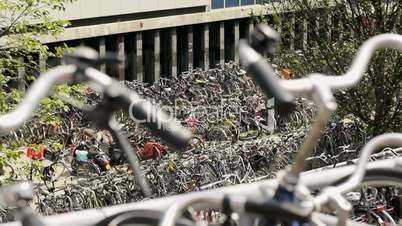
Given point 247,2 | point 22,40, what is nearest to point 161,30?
point 247,2

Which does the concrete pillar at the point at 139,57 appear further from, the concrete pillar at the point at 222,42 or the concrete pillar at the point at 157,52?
the concrete pillar at the point at 222,42

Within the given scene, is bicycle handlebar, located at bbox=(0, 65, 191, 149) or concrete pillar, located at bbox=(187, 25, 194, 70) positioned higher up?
bicycle handlebar, located at bbox=(0, 65, 191, 149)

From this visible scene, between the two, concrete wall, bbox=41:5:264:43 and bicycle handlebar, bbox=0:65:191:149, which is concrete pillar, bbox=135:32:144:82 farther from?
bicycle handlebar, bbox=0:65:191:149

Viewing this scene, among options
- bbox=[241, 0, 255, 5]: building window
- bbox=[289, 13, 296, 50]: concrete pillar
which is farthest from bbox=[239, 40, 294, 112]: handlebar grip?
bbox=[241, 0, 255, 5]: building window

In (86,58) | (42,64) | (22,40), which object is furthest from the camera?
(42,64)

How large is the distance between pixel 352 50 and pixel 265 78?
457 inches

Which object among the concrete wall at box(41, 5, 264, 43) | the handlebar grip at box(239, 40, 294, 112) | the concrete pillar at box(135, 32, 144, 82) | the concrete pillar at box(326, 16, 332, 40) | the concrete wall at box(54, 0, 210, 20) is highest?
the handlebar grip at box(239, 40, 294, 112)

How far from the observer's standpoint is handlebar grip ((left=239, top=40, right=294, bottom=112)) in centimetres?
192

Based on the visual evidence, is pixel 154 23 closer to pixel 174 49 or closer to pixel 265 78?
pixel 174 49

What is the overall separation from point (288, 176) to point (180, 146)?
0.39m

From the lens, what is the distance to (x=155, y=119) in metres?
1.99

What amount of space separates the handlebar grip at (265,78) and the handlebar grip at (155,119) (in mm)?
208

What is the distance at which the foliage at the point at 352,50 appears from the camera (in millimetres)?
12727

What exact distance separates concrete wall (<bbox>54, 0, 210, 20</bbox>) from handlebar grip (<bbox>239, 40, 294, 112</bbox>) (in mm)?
28168
